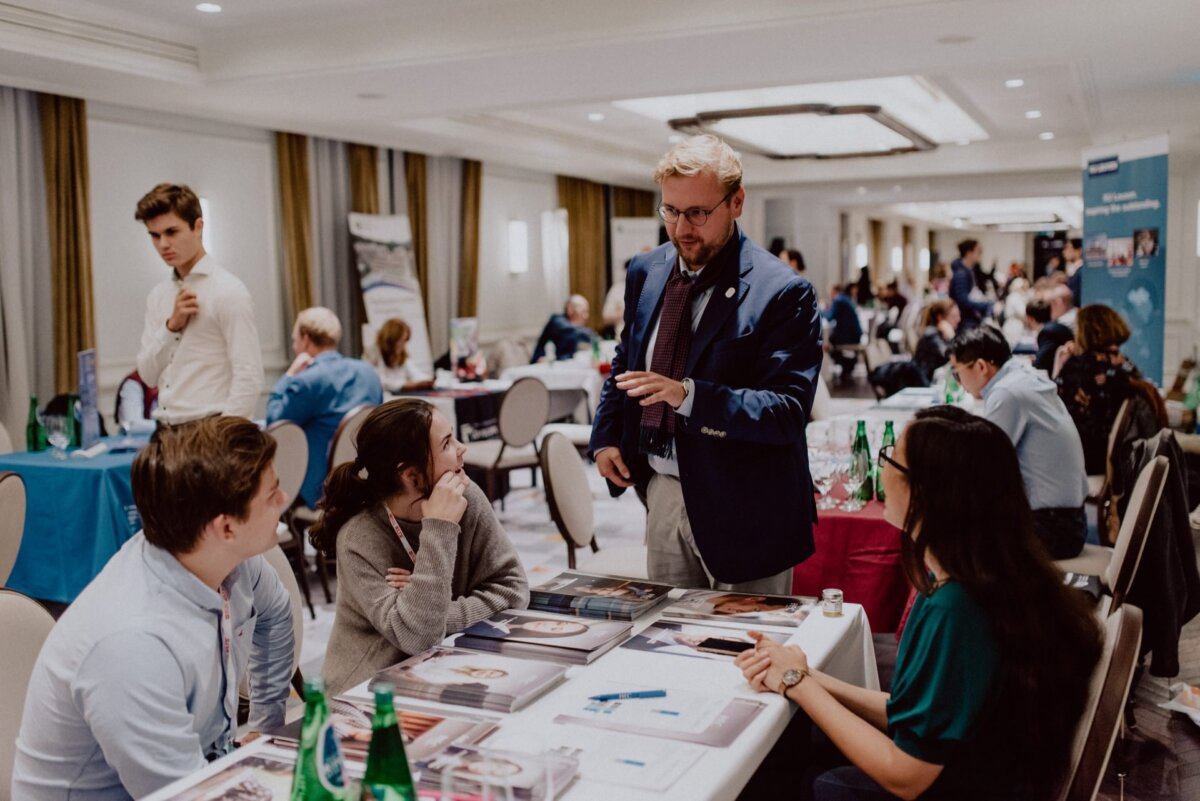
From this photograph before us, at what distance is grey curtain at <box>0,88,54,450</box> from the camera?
6.46 m

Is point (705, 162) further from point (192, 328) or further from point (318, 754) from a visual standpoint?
point (192, 328)

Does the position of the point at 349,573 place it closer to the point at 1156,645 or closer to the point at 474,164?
the point at 1156,645

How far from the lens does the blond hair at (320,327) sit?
5.43 metres

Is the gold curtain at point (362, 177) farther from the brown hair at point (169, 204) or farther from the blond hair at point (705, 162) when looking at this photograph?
the blond hair at point (705, 162)

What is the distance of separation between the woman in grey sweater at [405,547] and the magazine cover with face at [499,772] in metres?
0.53

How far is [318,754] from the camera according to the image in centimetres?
121

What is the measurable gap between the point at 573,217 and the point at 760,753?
11846 millimetres

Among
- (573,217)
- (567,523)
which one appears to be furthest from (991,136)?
(567,523)

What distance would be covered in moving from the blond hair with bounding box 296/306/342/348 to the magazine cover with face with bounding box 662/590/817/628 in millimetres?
3615

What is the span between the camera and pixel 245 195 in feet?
27.2

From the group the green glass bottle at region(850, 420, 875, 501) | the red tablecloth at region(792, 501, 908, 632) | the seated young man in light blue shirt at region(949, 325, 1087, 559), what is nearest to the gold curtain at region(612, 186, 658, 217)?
the seated young man in light blue shirt at region(949, 325, 1087, 559)

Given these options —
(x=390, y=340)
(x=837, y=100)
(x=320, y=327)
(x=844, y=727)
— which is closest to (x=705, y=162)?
(x=844, y=727)

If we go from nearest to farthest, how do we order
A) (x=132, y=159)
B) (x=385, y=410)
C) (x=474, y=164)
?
(x=385, y=410)
(x=132, y=159)
(x=474, y=164)

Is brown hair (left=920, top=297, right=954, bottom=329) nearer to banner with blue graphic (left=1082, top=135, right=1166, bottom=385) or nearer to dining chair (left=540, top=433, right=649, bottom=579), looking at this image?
banner with blue graphic (left=1082, top=135, right=1166, bottom=385)
